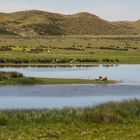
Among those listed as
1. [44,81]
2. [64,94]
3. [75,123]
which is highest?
[75,123]

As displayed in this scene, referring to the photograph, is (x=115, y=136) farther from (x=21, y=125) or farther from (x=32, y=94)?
(x=32, y=94)

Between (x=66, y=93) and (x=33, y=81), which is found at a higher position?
(x=33, y=81)

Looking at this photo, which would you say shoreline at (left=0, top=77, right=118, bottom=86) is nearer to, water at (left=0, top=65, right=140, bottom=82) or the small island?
the small island

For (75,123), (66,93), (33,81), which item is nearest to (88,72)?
(33,81)

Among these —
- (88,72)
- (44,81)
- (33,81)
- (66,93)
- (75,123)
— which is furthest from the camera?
(88,72)

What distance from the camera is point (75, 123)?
21.6 m

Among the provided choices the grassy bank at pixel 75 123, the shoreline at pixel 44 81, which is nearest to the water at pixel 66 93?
the shoreline at pixel 44 81

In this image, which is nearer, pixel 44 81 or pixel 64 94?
pixel 64 94

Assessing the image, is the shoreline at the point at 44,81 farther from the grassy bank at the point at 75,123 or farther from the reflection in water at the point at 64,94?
the grassy bank at the point at 75,123

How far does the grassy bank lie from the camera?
61.9 ft

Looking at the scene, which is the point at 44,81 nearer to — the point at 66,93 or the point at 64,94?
the point at 66,93

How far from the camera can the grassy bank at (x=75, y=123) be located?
18.9 metres

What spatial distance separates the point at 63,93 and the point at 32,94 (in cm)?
243

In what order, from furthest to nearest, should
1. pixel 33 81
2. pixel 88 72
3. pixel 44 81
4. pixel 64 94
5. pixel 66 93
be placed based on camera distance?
pixel 88 72
pixel 44 81
pixel 33 81
pixel 66 93
pixel 64 94
